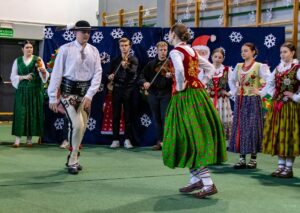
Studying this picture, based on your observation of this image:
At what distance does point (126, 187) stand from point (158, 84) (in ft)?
9.00

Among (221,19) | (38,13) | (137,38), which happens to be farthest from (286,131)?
(38,13)

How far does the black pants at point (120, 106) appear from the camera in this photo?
22.5ft

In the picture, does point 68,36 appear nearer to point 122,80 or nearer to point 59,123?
point 122,80

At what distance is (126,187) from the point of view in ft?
13.5

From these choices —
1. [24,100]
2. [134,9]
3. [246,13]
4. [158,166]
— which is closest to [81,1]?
[134,9]

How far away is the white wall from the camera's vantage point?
38.3 feet

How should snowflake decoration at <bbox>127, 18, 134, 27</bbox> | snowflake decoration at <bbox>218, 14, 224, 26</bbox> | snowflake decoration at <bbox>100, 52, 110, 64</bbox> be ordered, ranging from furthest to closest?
snowflake decoration at <bbox>127, 18, 134, 27</bbox>, snowflake decoration at <bbox>218, 14, 224, 26</bbox>, snowflake decoration at <bbox>100, 52, 110, 64</bbox>

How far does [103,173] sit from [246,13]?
4349 mm

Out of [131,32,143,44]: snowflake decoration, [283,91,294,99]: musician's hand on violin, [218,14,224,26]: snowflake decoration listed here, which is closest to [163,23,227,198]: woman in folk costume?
[283,91,294,99]: musician's hand on violin

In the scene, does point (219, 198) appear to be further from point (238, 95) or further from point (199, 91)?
point (238, 95)

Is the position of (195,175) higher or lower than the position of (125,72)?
lower

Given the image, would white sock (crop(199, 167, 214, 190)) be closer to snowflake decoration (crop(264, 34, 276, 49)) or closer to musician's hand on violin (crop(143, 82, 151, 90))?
musician's hand on violin (crop(143, 82, 151, 90))

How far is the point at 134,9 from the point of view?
11.5m

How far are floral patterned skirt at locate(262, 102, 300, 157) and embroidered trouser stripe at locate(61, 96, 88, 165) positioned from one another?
1.72 meters
